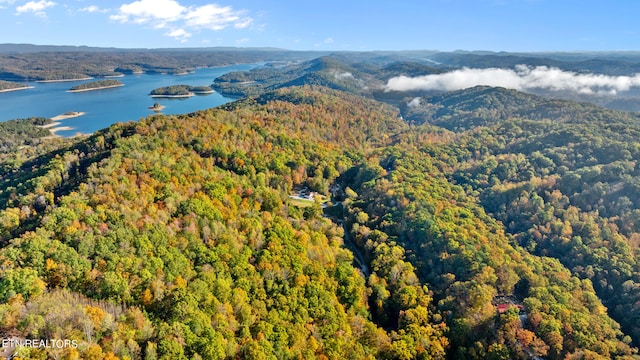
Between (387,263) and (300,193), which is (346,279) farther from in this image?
(300,193)

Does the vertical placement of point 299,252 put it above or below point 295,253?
below

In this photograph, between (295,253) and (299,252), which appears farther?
(299,252)

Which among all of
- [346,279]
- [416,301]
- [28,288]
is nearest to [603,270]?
[416,301]
